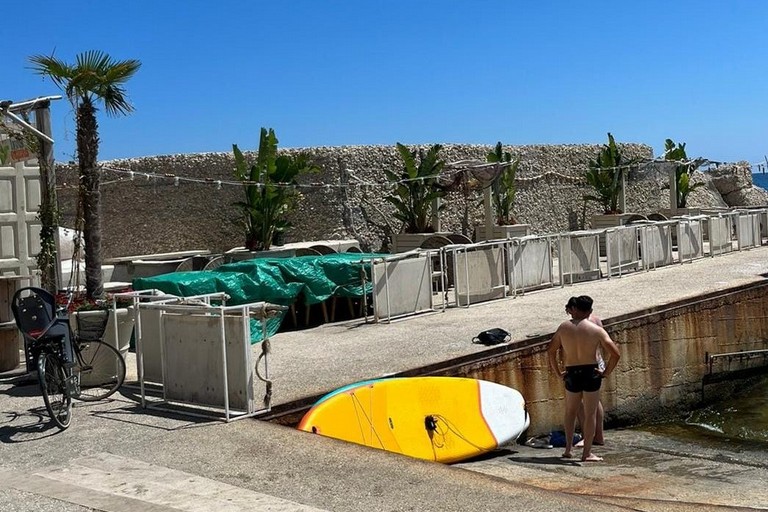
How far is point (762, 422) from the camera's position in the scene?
13.4 metres

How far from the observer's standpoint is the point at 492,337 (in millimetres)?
11516

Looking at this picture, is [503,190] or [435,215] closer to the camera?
[435,215]

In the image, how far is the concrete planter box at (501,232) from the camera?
23.6 m

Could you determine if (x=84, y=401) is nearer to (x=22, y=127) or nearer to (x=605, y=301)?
(x=22, y=127)

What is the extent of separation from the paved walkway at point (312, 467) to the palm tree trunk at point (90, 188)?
147 cm

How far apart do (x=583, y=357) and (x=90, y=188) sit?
5.75 m

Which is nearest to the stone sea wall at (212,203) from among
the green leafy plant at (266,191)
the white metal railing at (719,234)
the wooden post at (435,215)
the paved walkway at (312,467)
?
the wooden post at (435,215)

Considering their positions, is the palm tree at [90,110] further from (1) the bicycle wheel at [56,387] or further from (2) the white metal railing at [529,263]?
(2) the white metal railing at [529,263]

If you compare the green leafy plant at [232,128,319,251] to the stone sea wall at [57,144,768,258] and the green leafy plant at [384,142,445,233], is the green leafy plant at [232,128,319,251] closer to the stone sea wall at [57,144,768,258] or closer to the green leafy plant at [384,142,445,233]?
the stone sea wall at [57,144,768,258]

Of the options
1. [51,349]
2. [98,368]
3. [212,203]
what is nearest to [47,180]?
[98,368]

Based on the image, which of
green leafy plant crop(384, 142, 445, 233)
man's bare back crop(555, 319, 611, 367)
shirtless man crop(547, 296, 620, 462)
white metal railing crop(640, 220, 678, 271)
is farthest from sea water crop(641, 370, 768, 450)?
green leafy plant crop(384, 142, 445, 233)

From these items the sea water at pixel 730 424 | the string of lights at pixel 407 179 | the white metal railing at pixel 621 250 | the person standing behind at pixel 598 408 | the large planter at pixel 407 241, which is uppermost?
the string of lights at pixel 407 179

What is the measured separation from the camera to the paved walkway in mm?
5719

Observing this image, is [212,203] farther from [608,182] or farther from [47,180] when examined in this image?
[47,180]
